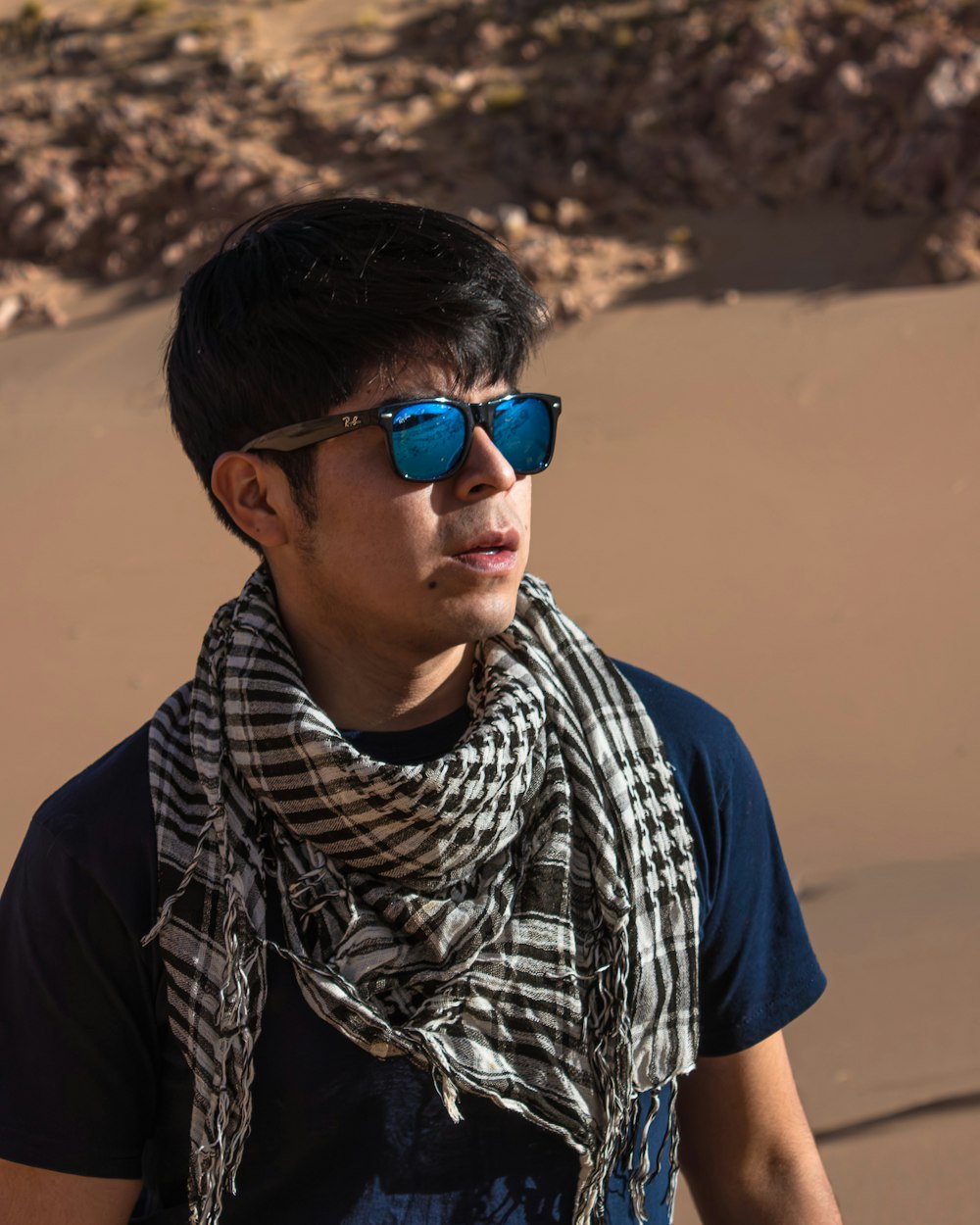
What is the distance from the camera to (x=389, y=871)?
1551mm

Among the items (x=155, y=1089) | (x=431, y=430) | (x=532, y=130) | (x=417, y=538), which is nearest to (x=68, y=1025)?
(x=155, y=1089)

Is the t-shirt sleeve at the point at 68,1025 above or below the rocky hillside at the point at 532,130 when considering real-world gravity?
below

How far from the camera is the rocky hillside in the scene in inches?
404

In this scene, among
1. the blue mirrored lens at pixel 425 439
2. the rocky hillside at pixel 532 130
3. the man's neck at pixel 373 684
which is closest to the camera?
the blue mirrored lens at pixel 425 439

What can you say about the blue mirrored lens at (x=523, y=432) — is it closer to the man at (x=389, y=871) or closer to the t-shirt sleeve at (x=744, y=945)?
the man at (x=389, y=871)

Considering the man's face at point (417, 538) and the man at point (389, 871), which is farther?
the man's face at point (417, 538)

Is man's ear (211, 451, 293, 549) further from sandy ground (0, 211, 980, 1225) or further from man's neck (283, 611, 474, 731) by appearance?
sandy ground (0, 211, 980, 1225)

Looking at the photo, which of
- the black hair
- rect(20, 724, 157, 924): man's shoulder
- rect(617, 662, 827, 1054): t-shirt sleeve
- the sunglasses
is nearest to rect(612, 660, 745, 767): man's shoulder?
rect(617, 662, 827, 1054): t-shirt sleeve

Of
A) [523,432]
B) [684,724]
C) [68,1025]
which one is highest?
[523,432]

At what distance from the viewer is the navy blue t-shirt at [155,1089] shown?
1.46 metres

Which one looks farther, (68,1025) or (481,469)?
(481,469)

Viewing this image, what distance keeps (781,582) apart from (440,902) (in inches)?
265

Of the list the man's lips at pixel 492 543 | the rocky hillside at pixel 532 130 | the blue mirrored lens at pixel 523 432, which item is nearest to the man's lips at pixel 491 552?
the man's lips at pixel 492 543

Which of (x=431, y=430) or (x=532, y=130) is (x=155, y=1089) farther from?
(x=532, y=130)
